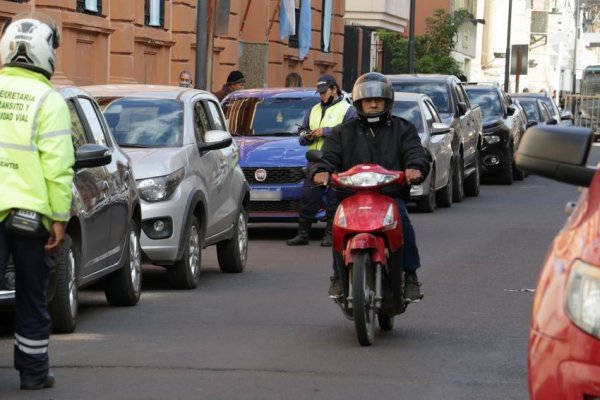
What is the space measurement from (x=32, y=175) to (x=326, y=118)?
9775 mm

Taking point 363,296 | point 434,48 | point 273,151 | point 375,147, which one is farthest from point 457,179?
point 434,48

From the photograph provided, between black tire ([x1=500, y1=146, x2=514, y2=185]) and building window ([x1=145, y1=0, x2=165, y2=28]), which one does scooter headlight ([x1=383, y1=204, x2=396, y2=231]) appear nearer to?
building window ([x1=145, y1=0, x2=165, y2=28])

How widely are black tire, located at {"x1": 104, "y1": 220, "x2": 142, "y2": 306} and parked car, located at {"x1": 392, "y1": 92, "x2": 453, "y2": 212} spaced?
10291 millimetres

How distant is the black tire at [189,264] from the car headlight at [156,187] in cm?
29

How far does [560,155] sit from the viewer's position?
17.7 ft

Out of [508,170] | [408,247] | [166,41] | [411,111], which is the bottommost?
[508,170]

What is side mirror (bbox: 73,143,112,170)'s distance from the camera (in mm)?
9797

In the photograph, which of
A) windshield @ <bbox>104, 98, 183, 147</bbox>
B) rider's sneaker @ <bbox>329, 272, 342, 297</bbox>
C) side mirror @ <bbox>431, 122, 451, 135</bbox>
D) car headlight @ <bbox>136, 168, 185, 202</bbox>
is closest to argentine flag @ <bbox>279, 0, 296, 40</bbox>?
side mirror @ <bbox>431, 122, 451, 135</bbox>

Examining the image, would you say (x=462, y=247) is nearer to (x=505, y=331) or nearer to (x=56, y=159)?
(x=505, y=331)

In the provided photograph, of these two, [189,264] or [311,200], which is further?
[311,200]

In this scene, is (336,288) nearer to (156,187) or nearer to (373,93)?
(373,93)

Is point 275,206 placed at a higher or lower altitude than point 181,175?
lower

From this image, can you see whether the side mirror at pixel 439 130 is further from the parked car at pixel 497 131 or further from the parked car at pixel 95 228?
the parked car at pixel 497 131

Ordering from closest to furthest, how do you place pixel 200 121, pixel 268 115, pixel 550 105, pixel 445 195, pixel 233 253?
pixel 200 121, pixel 233 253, pixel 268 115, pixel 445 195, pixel 550 105
